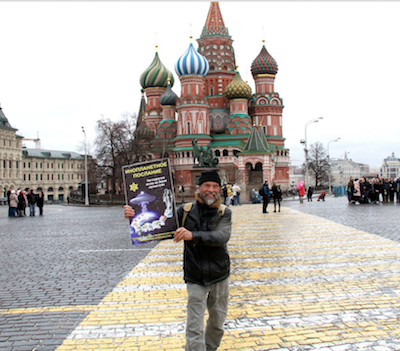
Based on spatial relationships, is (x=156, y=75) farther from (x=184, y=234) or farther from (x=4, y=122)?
(x=184, y=234)

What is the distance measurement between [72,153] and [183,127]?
2165 inches

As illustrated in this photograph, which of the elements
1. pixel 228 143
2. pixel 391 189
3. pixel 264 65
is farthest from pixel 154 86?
pixel 391 189

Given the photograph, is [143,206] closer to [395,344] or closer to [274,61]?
[395,344]

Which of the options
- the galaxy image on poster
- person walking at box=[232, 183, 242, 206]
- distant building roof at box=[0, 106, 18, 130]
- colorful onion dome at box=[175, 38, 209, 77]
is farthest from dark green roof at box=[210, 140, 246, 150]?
the galaxy image on poster

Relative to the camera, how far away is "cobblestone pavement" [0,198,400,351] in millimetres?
4949

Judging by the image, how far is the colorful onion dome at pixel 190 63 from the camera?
192 ft

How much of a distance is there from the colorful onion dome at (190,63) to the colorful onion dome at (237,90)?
16.5 feet

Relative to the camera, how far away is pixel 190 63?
58.6 metres

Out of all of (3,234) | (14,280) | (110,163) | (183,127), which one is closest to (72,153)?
(183,127)

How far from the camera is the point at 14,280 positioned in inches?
312

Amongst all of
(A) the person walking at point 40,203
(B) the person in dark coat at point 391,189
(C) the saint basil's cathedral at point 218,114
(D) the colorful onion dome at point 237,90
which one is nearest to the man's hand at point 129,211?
(A) the person walking at point 40,203

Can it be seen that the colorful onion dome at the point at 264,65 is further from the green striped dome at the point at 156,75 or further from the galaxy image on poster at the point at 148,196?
the galaxy image on poster at the point at 148,196

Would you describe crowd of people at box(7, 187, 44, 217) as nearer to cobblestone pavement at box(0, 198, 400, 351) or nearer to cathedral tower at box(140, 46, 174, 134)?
cobblestone pavement at box(0, 198, 400, 351)

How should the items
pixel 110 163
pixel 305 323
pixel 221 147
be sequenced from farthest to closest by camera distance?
pixel 221 147
pixel 110 163
pixel 305 323
